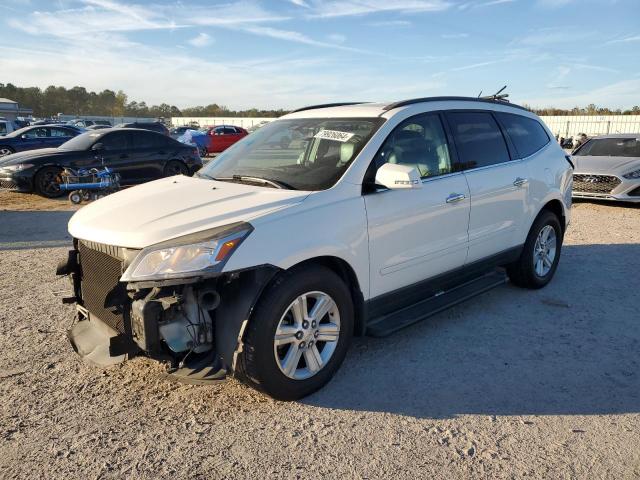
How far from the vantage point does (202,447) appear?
2.79 m

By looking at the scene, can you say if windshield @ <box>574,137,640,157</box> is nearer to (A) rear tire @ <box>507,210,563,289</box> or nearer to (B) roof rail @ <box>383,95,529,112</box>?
(A) rear tire @ <box>507,210,563,289</box>

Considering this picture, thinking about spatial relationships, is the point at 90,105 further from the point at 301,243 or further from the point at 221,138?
the point at 301,243

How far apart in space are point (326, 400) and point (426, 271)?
1328mm

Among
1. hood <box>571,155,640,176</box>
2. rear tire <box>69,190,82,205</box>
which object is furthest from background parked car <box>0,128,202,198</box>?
hood <box>571,155,640,176</box>

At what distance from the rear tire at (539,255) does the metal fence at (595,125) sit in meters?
37.0

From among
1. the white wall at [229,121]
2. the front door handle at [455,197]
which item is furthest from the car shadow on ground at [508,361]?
the white wall at [229,121]

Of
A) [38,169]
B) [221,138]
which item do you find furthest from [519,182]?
[221,138]

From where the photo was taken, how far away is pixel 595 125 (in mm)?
40625

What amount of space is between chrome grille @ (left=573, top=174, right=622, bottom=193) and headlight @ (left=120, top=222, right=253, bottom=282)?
33.6ft

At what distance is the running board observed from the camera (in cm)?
365

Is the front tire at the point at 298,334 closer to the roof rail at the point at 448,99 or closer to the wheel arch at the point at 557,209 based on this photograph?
the roof rail at the point at 448,99

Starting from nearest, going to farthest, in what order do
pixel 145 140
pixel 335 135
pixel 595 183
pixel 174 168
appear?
pixel 335 135 → pixel 595 183 → pixel 145 140 → pixel 174 168

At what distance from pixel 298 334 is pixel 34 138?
17.4 m

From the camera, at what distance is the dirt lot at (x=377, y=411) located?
2.66 metres
